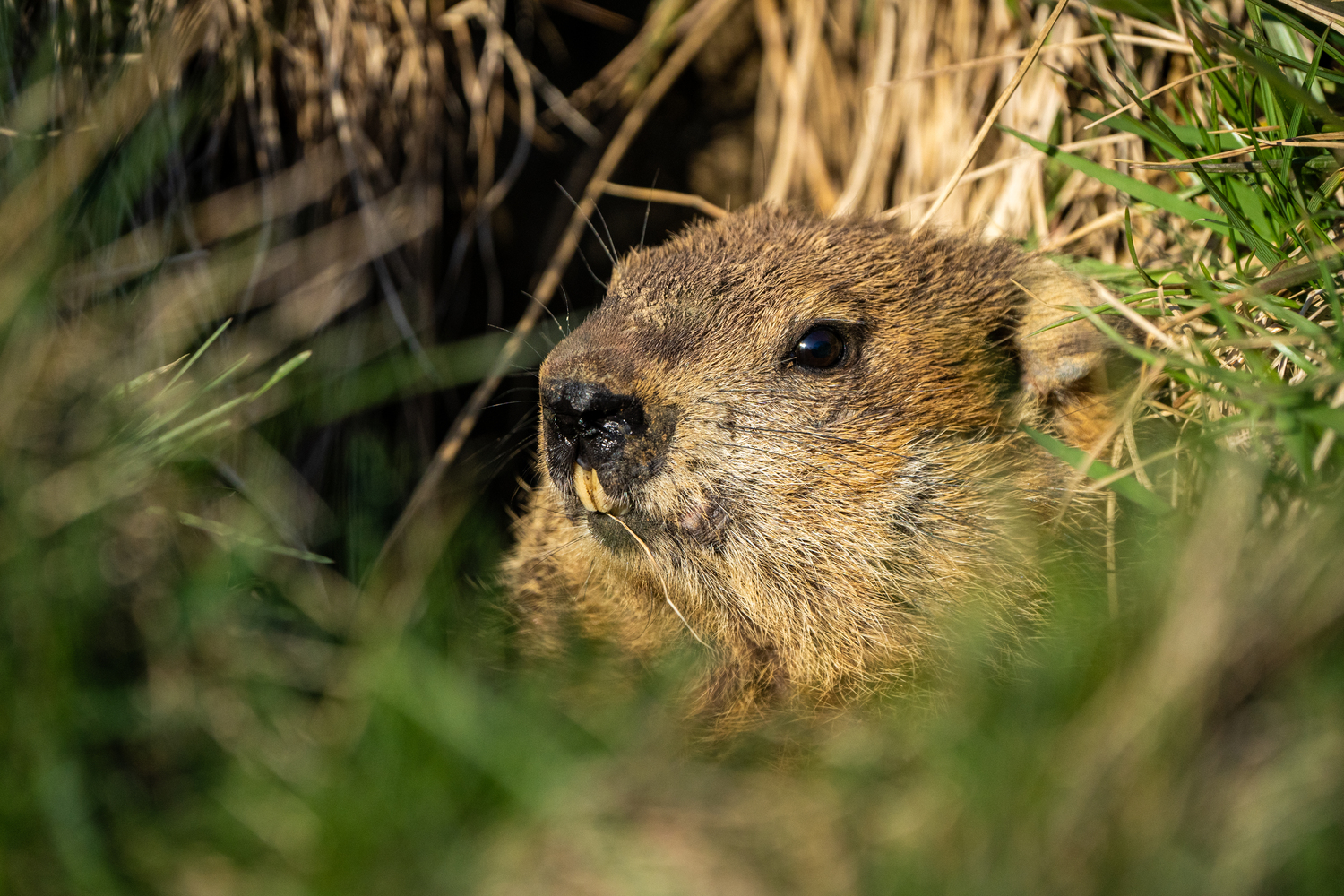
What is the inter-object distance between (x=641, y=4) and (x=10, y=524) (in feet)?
11.4

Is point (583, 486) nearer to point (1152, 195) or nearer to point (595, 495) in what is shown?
point (595, 495)

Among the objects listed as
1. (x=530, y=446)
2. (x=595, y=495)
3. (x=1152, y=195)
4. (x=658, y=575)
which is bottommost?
(x=530, y=446)

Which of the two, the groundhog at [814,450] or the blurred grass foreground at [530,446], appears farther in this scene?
the groundhog at [814,450]

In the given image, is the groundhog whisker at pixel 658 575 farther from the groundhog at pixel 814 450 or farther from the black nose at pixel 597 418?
the black nose at pixel 597 418

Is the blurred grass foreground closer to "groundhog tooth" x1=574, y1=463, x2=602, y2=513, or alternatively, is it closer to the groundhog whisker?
the groundhog whisker

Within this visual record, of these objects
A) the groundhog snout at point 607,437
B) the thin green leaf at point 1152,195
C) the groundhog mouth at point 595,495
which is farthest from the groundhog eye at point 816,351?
the thin green leaf at point 1152,195

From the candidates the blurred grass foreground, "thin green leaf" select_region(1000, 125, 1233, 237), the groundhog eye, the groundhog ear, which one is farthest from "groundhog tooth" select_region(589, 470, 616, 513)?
"thin green leaf" select_region(1000, 125, 1233, 237)

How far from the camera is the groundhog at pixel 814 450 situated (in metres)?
2.48

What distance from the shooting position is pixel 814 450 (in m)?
2.57

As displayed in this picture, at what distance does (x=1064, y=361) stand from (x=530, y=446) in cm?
209

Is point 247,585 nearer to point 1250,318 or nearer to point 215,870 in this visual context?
point 215,870

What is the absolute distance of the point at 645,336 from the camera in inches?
104

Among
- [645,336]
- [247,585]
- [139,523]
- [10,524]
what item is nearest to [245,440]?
[139,523]

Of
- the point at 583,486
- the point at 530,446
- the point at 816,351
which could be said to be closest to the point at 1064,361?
the point at 816,351
